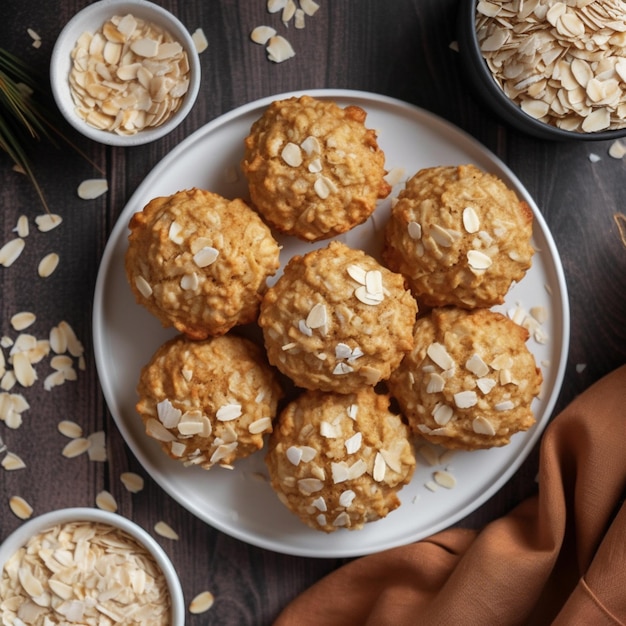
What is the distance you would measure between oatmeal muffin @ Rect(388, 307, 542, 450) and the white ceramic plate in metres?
0.14

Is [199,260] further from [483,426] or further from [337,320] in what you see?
[483,426]

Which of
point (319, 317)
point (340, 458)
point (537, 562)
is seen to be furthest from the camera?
point (537, 562)

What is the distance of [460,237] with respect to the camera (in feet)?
4.64

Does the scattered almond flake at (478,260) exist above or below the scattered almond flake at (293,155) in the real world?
below

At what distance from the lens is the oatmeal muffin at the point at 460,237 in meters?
1.42

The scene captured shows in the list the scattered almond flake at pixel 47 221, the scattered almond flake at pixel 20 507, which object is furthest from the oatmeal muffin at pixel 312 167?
the scattered almond flake at pixel 20 507

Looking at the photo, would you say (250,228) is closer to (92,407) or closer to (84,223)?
(84,223)

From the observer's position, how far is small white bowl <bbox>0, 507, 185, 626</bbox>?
152cm

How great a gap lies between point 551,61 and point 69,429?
50.0 inches

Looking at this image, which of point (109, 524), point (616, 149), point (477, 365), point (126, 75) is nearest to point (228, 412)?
point (109, 524)

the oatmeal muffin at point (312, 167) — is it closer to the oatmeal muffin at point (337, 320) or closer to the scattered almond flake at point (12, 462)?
the oatmeal muffin at point (337, 320)

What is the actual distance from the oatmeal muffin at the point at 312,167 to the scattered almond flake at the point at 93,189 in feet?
1.11

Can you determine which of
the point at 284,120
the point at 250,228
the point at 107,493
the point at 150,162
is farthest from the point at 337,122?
the point at 107,493

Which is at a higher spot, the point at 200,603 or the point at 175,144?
the point at 175,144
